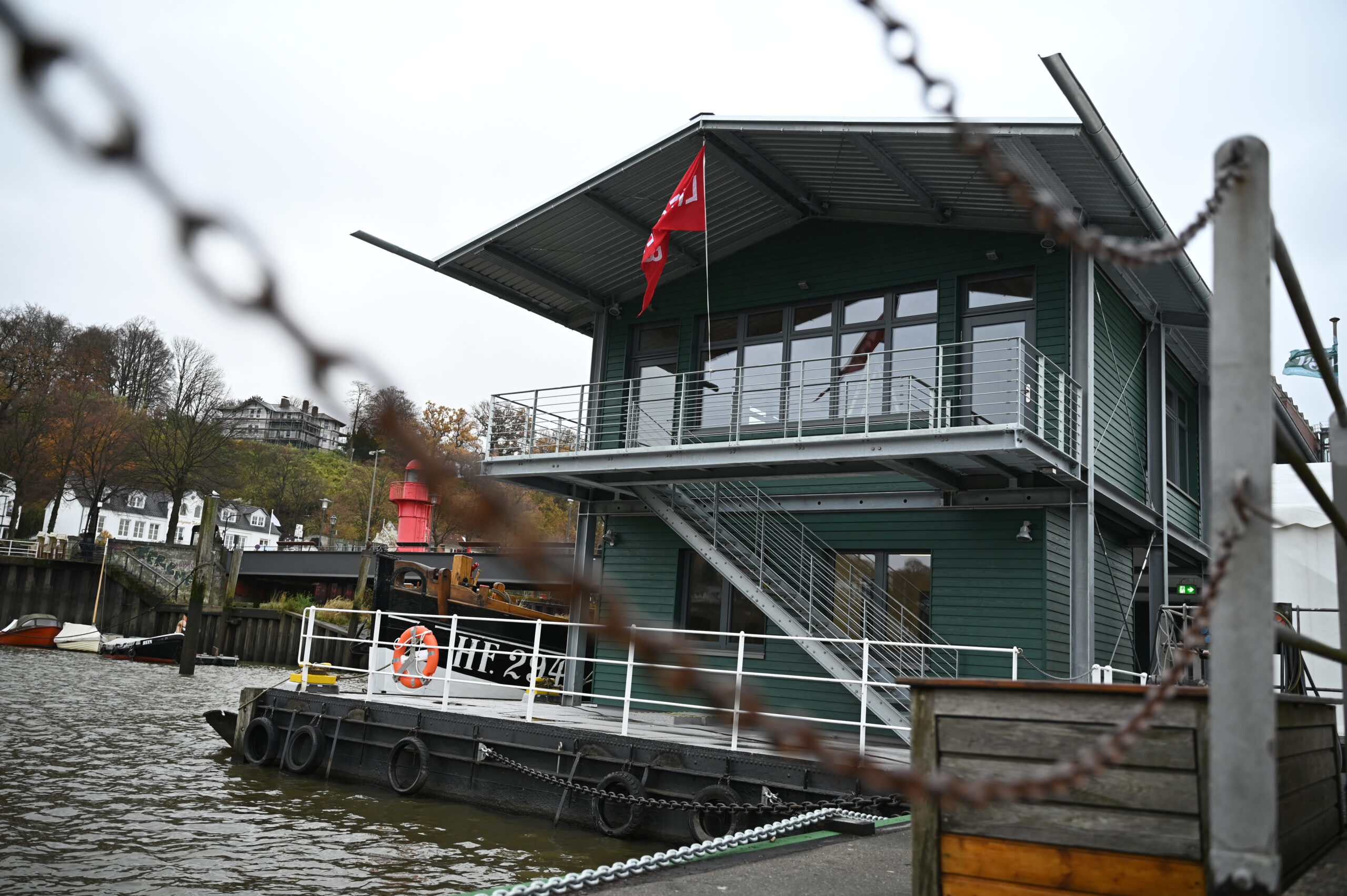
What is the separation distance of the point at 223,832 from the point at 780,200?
1111 centimetres

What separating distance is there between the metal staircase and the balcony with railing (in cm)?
86

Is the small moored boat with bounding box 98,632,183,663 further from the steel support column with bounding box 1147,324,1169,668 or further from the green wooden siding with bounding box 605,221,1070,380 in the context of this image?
the steel support column with bounding box 1147,324,1169,668

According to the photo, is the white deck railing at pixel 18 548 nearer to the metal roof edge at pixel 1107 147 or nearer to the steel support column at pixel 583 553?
the steel support column at pixel 583 553

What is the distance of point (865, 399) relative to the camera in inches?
559

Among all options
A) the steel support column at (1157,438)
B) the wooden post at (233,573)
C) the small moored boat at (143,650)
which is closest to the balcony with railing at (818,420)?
the steel support column at (1157,438)

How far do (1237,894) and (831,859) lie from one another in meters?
3.61

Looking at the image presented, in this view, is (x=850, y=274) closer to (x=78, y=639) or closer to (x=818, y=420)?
(x=818, y=420)

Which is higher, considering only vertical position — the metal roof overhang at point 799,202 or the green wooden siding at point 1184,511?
the metal roof overhang at point 799,202

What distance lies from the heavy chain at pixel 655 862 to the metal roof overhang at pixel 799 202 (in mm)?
7720

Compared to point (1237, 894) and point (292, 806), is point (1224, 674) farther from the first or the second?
Answer: point (292, 806)

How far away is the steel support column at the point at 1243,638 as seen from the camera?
219 centimetres

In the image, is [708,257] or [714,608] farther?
[714,608]

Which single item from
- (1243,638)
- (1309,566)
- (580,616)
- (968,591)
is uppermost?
(1309,566)

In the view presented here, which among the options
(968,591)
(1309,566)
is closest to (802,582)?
(968,591)
